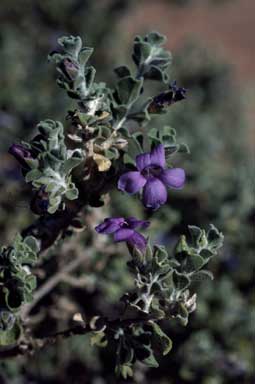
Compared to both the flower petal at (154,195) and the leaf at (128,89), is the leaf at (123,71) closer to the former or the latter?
the leaf at (128,89)

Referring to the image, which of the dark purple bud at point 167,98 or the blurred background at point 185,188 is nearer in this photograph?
the dark purple bud at point 167,98

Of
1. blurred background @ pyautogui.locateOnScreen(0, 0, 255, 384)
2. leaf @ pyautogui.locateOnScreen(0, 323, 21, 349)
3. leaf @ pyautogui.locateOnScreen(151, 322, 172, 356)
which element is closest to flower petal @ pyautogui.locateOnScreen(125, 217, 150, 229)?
leaf @ pyautogui.locateOnScreen(151, 322, 172, 356)

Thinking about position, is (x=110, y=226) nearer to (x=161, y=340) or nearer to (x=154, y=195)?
(x=154, y=195)

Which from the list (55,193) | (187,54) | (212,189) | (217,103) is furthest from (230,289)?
(187,54)

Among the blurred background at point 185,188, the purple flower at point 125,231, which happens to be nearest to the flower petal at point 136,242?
the purple flower at point 125,231

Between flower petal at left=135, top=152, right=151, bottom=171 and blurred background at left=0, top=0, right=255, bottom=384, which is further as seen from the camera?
blurred background at left=0, top=0, right=255, bottom=384

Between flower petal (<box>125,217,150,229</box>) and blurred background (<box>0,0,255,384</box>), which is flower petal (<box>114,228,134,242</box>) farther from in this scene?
blurred background (<box>0,0,255,384</box>)
